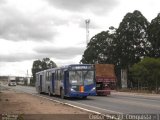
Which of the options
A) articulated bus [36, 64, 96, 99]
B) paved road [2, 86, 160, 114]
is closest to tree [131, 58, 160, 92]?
articulated bus [36, 64, 96, 99]

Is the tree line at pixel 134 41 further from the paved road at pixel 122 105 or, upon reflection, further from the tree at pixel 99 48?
the paved road at pixel 122 105

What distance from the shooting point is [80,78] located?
109ft

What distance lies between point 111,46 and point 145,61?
2536cm

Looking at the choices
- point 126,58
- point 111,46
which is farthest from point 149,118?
point 111,46

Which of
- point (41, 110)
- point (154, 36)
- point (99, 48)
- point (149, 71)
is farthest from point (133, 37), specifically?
point (41, 110)

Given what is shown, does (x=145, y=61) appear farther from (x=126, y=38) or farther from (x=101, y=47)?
(x=101, y=47)

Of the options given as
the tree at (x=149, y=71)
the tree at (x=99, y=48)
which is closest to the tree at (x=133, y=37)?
the tree at (x=99, y=48)

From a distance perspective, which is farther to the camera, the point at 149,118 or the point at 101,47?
the point at 101,47

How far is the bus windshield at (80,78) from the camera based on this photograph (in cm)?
3328

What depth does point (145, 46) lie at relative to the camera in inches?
2965

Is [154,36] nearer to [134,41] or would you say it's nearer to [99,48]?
[134,41]

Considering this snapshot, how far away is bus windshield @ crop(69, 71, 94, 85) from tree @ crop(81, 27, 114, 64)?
50.6 m

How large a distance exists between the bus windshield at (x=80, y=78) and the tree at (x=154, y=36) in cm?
3825

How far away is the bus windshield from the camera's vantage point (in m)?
33.3
